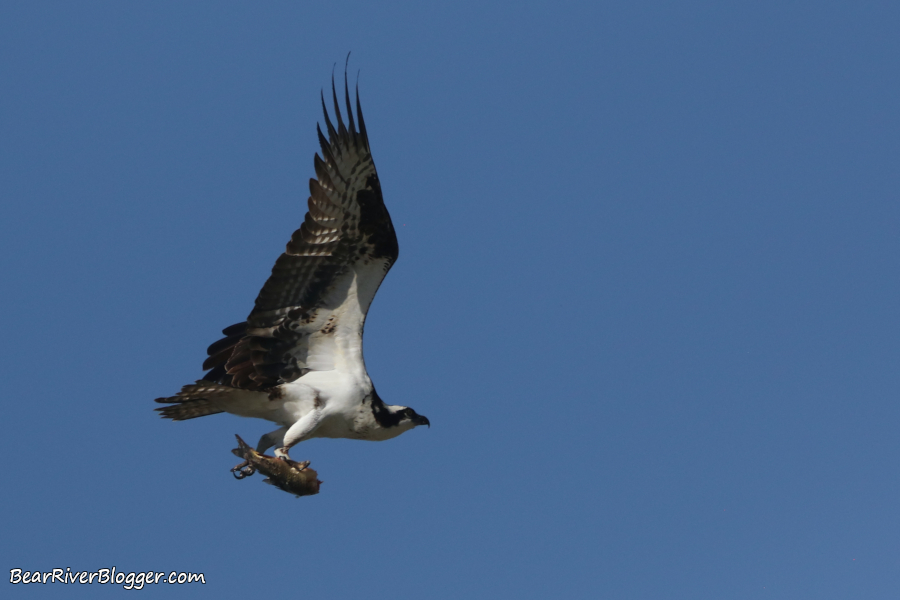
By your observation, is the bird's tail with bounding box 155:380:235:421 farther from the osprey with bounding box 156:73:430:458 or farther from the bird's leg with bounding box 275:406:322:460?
the bird's leg with bounding box 275:406:322:460

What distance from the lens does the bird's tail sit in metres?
11.4

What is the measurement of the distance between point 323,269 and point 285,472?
82.9 inches

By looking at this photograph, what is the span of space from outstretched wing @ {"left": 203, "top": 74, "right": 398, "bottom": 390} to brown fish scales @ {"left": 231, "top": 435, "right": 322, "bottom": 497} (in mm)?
980

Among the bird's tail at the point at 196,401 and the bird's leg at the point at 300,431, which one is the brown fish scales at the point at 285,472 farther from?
the bird's tail at the point at 196,401

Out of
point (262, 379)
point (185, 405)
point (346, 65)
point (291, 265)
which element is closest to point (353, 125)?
point (346, 65)

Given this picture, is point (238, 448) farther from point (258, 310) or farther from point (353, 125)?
point (353, 125)

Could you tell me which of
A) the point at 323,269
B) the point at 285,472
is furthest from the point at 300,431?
the point at 323,269

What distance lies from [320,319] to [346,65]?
2650 millimetres

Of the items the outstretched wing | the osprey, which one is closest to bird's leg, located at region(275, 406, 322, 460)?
the osprey

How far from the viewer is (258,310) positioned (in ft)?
37.4

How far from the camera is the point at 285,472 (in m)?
10.5

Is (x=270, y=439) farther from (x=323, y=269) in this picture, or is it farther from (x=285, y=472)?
(x=323, y=269)

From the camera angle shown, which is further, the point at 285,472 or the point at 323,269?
the point at 323,269

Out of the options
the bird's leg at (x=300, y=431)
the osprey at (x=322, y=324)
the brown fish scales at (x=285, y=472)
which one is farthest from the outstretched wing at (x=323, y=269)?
the brown fish scales at (x=285, y=472)
